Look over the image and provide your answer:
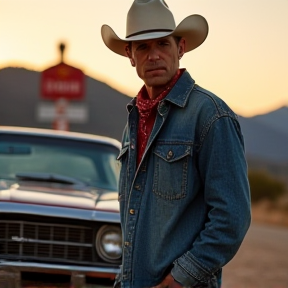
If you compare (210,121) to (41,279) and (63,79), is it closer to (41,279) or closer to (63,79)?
(41,279)

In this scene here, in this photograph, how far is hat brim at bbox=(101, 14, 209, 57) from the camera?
11.5 ft

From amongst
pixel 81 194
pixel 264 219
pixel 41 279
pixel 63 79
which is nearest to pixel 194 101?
pixel 41 279

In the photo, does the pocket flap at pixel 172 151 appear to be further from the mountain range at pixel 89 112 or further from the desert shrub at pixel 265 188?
the mountain range at pixel 89 112

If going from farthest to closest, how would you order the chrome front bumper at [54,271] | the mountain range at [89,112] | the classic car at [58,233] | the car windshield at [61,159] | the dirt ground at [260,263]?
the mountain range at [89,112]
the dirt ground at [260,263]
the car windshield at [61,159]
the classic car at [58,233]
the chrome front bumper at [54,271]

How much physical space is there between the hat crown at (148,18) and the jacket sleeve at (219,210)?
476 millimetres

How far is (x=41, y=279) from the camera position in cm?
545

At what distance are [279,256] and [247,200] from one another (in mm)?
10507

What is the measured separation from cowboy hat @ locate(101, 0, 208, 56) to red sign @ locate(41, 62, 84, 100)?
11478mm

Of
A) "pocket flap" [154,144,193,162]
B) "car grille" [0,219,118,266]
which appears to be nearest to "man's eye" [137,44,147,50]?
"pocket flap" [154,144,193,162]

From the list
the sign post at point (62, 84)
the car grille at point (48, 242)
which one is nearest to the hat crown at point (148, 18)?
the car grille at point (48, 242)

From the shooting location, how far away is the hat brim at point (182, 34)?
352cm

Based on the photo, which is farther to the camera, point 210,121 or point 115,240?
point 115,240

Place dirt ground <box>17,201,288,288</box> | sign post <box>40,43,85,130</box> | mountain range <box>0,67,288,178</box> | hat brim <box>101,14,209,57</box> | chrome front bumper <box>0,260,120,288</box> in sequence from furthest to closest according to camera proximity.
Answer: mountain range <box>0,67,288,178</box>, sign post <box>40,43,85,130</box>, dirt ground <box>17,201,288,288</box>, chrome front bumper <box>0,260,120,288</box>, hat brim <box>101,14,209,57</box>

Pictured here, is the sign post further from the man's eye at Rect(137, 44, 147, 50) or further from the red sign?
the man's eye at Rect(137, 44, 147, 50)
